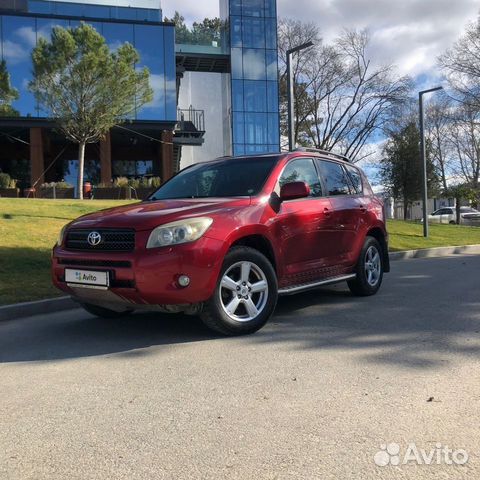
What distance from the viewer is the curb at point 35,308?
6617mm

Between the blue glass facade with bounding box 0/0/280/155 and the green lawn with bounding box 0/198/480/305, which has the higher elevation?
the blue glass facade with bounding box 0/0/280/155

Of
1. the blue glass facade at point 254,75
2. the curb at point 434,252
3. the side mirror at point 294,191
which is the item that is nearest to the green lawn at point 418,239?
the curb at point 434,252

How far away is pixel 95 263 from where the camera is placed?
199 inches

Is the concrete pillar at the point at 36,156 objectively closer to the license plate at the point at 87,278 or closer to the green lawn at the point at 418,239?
the green lawn at the point at 418,239

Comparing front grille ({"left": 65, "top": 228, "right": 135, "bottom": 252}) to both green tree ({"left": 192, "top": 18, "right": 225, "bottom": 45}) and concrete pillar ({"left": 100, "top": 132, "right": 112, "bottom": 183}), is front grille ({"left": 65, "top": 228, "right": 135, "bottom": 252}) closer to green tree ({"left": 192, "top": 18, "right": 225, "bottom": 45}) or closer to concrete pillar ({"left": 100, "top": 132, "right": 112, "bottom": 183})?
concrete pillar ({"left": 100, "top": 132, "right": 112, "bottom": 183})

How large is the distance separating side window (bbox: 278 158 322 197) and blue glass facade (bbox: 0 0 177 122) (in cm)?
2354

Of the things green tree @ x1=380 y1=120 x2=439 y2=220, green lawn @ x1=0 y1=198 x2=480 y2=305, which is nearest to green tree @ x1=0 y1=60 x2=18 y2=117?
green lawn @ x1=0 y1=198 x2=480 y2=305

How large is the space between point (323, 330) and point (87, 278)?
2.42 m

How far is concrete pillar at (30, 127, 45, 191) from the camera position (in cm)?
2831

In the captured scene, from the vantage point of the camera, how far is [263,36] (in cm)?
4084

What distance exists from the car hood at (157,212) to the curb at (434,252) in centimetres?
945

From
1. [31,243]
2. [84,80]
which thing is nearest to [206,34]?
[84,80]

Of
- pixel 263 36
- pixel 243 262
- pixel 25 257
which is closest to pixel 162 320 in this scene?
pixel 243 262

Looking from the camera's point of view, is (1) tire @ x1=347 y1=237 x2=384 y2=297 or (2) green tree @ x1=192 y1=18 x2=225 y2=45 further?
(2) green tree @ x1=192 y1=18 x2=225 y2=45
